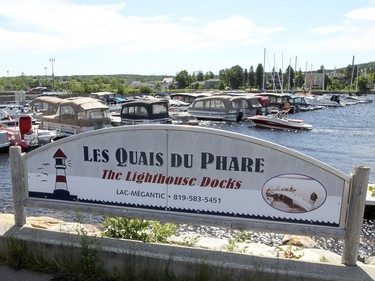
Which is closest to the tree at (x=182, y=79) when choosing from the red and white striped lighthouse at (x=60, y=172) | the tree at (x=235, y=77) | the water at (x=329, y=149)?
the tree at (x=235, y=77)

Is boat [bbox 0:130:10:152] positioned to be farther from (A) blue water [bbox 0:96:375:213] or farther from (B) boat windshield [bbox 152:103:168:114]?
(B) boat windshield [bbox 152:103:168:114]

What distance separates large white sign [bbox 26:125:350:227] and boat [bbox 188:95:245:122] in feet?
121

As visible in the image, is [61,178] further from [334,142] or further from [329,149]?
[334,142]

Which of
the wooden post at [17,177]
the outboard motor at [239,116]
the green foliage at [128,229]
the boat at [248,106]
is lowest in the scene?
the outboard motor at [239,116]

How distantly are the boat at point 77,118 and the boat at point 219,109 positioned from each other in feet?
52.5

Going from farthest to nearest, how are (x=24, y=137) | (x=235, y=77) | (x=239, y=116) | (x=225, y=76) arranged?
(x=225, y=76)
(x=235, y=77)
(x=239, y=116)
(x=24, y=137)

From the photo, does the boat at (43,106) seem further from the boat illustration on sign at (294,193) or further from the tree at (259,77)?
the tree at (259,77)

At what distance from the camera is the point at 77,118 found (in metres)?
26.4

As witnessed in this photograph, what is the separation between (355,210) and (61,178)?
10.2ft

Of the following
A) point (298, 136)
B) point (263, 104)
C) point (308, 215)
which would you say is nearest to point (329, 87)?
point (263, 104)

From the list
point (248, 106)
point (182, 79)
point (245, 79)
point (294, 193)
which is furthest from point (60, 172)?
point (245, 79)

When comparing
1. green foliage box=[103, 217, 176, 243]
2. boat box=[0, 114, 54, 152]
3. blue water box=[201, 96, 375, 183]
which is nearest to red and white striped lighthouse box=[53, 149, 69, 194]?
green foliage box=[103, 217, 176, 243]

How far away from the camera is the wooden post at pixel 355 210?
331 cm

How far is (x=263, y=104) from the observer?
49750 mm
